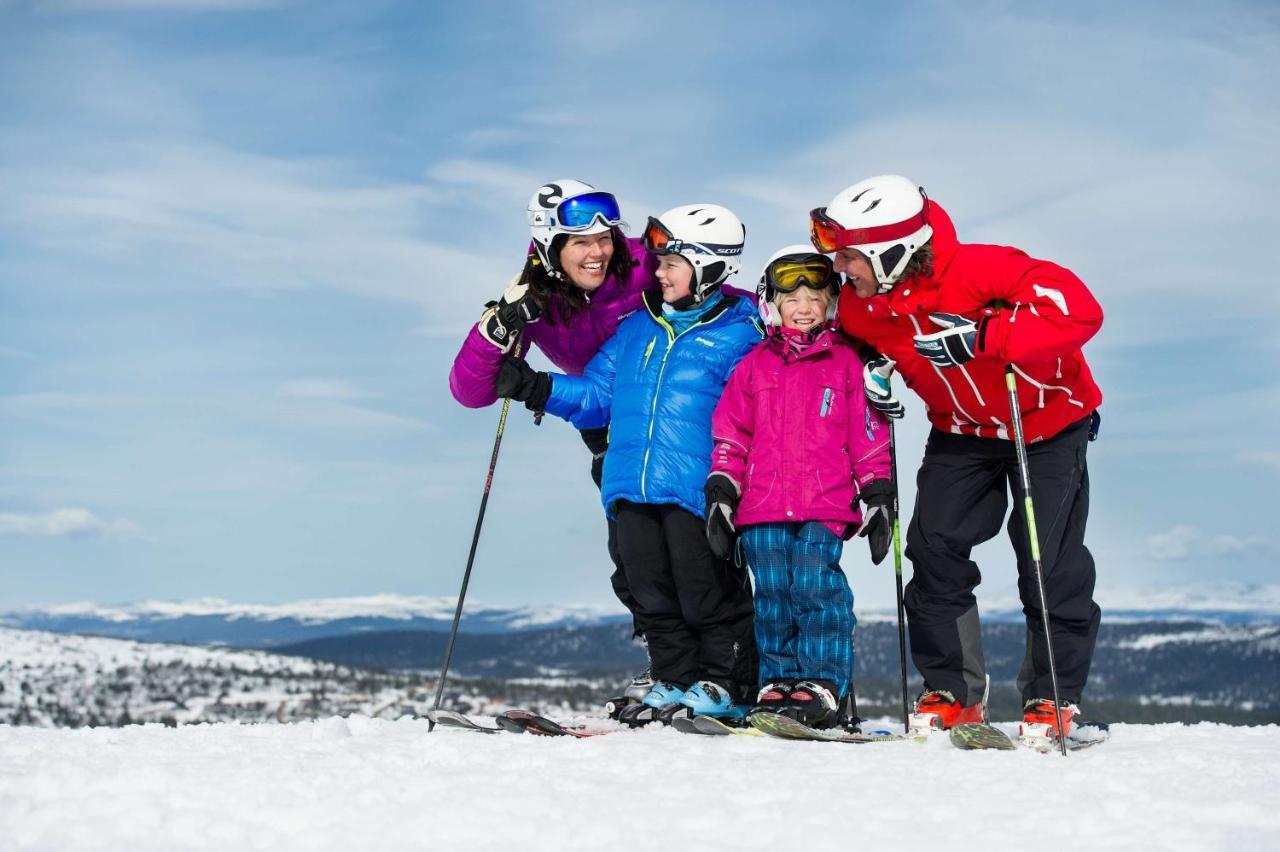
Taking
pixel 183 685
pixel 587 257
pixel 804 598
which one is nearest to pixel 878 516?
pixel 804 598

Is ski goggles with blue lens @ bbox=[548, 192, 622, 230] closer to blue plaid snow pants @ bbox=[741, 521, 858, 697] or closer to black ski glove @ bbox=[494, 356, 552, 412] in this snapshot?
black ski glove @ bbox=[494, 356, 552, 412]

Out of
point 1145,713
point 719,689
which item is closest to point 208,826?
point 719,689

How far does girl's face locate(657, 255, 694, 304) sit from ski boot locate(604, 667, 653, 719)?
232cm

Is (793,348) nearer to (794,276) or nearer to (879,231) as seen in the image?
(794,276)

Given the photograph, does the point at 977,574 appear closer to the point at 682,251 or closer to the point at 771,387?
the point at 771,387

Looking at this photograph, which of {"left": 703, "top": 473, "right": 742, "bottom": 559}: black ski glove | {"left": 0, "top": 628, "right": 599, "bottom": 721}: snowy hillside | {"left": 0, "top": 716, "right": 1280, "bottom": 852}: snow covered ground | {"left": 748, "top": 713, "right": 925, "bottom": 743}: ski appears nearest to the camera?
{"left": 0, "top": 716, "right": 1280, "bottom": 852}: snow covered ground

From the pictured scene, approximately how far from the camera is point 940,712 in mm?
6469

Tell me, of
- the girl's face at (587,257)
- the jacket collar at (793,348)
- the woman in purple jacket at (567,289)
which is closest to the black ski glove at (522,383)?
the woman in purple jacket at (567,289)

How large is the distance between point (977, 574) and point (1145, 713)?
242 ft

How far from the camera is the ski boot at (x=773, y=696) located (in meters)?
6.30

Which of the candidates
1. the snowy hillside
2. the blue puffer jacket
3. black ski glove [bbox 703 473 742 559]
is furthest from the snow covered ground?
the snowy hillside

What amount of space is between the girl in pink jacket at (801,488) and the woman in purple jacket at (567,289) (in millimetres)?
1105

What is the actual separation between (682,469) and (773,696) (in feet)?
4.40

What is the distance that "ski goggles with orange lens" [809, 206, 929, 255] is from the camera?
20.5 feet
